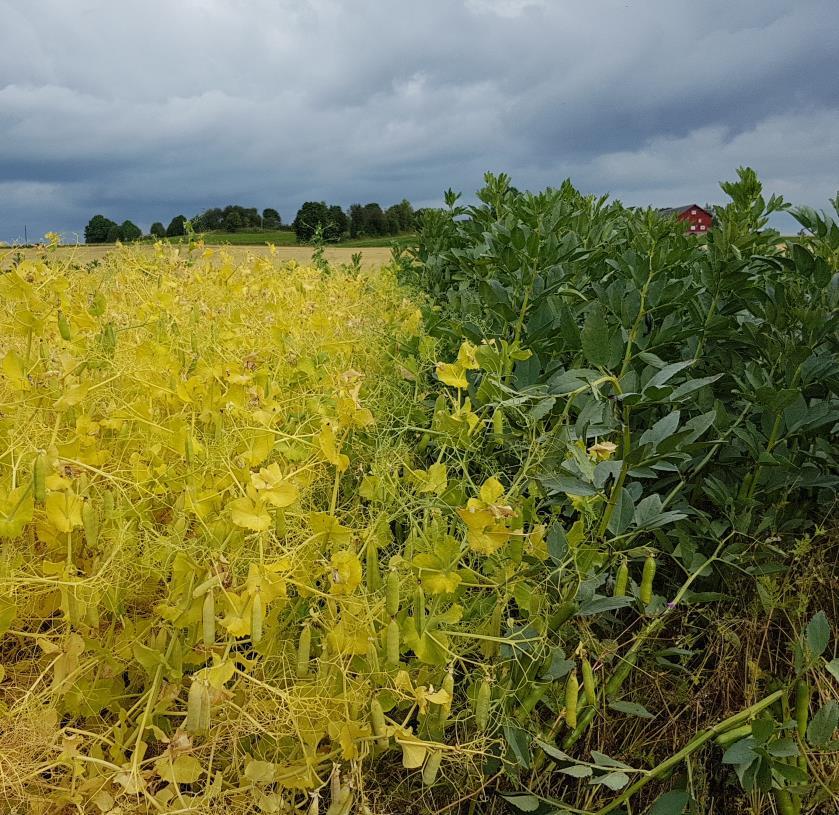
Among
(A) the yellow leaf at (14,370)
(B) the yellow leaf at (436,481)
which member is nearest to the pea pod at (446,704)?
(B) the yellow leaf at (436,481)

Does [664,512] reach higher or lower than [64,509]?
lower

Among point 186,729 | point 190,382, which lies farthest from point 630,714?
point 190,382

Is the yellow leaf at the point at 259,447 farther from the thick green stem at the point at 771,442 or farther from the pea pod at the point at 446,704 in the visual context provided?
the thick green stem at the point at 771,442

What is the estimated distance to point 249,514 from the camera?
115 cm

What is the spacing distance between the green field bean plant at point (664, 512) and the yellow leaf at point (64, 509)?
647 millimetres

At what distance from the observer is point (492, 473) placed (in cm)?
176

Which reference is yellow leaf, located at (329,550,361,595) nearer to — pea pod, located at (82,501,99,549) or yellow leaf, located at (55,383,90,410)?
pea pod, located at (82,501,99,549)

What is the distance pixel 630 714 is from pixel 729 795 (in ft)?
0.88

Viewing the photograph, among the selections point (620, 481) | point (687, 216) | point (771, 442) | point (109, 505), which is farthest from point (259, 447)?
point (687, 216)

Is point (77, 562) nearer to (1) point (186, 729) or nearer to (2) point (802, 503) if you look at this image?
(1) point (186, 729)

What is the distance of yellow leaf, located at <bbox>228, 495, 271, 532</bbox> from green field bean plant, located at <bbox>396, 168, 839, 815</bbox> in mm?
330

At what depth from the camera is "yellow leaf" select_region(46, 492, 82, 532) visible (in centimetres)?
122

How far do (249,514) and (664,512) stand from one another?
1.05m

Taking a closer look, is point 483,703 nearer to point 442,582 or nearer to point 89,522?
point 442,582
